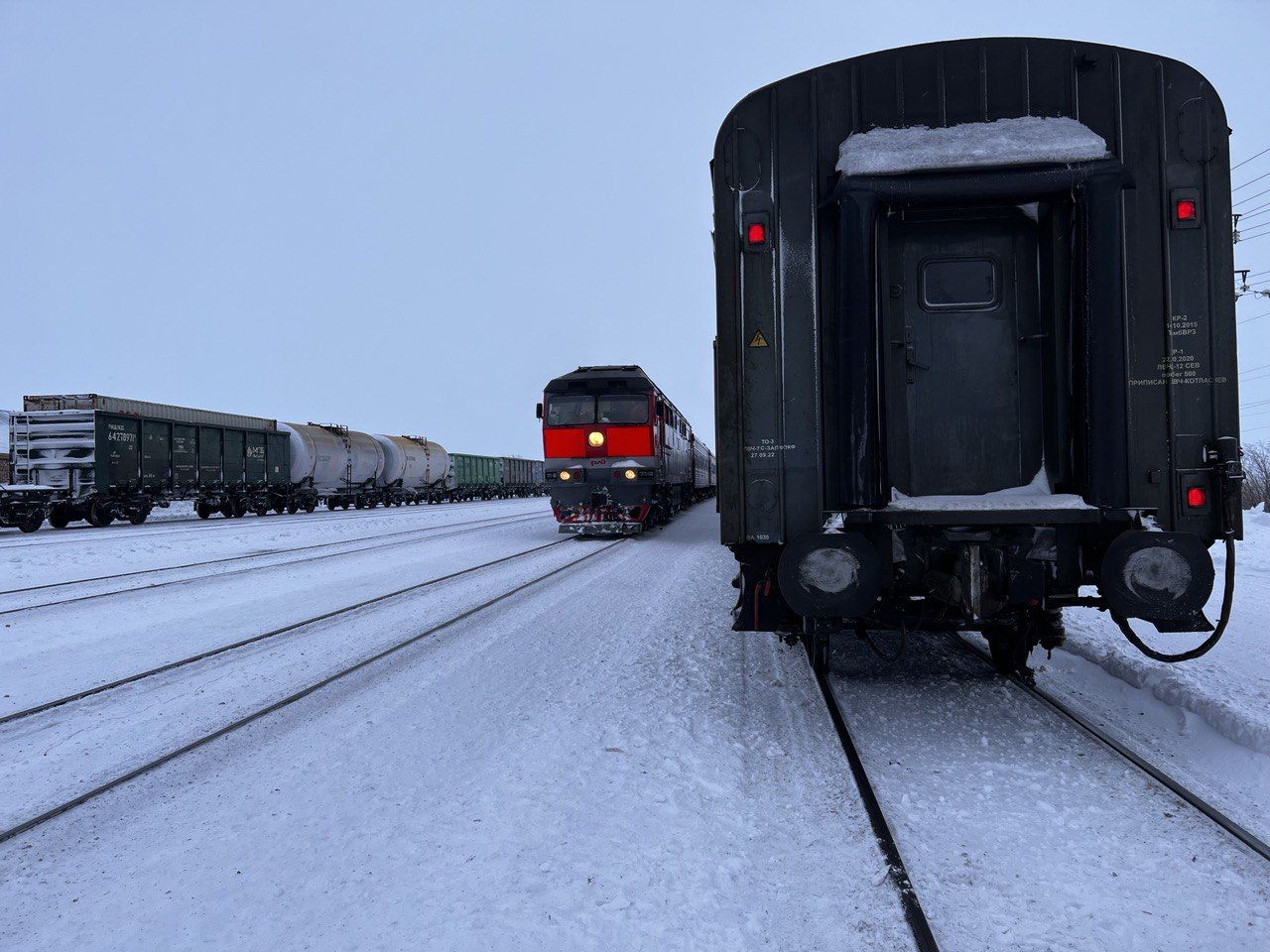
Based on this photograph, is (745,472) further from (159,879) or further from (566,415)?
(566,415)

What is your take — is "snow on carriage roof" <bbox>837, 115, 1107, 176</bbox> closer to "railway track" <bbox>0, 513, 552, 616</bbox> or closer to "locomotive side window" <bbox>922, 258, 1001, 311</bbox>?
"locomotive side window" <bbox>922, 258, 1001, 311</bbox>

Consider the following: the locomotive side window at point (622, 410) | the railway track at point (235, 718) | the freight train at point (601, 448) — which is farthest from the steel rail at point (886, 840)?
the locomotive side window at point (622, 410)

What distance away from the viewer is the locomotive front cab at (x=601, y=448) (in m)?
13.9

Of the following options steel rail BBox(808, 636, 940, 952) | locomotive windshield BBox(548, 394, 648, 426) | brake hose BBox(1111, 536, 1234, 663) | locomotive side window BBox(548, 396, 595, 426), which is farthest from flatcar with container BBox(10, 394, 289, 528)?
brake hose BBox(1111, 536, 1234, 663)

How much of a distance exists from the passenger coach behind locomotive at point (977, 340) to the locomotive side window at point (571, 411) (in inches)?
416

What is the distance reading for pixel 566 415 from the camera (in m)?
14.1

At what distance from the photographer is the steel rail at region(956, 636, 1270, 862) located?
7.57ft

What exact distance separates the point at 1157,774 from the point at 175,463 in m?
24.6

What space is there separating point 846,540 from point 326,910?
7.66 feet

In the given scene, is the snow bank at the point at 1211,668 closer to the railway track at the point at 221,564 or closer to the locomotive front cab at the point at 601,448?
the locomotive front cab at the point at 601,448

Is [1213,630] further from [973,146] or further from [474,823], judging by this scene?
[474,823]

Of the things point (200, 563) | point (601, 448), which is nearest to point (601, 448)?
point (601, 448)

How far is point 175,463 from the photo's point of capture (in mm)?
21234

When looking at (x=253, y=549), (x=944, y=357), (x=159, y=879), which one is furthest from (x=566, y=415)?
(x=159, y=879)
